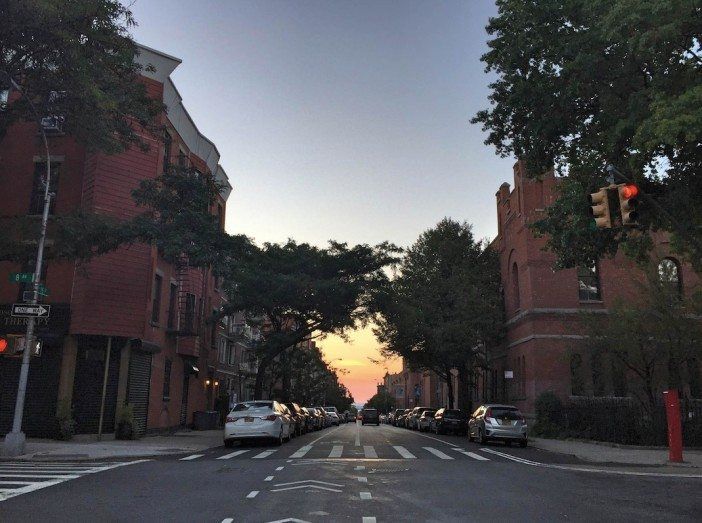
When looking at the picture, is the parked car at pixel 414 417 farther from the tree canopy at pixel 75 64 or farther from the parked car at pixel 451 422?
the tree canopy at pixel 75 64

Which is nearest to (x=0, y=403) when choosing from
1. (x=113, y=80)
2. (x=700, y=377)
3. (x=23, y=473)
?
(x=23, y=473)

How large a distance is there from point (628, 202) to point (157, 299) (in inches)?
761

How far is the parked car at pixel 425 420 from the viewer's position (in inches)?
1528

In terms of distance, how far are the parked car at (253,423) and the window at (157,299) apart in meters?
6.63

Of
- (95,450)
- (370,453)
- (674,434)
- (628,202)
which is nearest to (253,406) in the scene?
(370,453)

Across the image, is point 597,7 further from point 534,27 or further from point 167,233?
point 167,233

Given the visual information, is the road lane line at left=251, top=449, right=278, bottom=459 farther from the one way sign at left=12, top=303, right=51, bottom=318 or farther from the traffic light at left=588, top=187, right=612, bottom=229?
the traffic light at left=588, top=187, right=612, bottom=229

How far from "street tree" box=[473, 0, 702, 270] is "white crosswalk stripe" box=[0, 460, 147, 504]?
12601mm

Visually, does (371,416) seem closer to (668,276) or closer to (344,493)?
(668,276)

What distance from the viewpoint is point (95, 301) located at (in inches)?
854

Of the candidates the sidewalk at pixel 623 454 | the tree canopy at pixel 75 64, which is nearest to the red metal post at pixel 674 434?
the sidewalk at pixel 623 454

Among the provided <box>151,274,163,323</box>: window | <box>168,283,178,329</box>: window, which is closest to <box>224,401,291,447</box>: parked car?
<box>151,274,163,323</box>: window

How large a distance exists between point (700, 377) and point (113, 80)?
2920cm

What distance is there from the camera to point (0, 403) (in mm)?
21000
